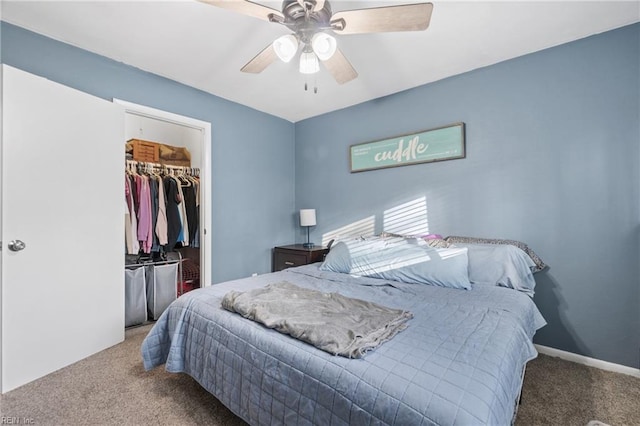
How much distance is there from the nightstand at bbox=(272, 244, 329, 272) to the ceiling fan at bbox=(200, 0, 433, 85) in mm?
2123

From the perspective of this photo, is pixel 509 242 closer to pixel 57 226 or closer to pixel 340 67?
pixel 340 67

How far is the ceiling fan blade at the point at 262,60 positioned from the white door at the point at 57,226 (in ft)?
4.34

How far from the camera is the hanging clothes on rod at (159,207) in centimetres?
297

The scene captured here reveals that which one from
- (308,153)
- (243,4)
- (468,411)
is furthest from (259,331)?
(308,153)

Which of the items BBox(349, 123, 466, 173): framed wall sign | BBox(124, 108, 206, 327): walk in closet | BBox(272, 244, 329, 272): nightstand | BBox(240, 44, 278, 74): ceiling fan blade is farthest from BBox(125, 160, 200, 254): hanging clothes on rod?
BBox(349, 123, 466, 173): framed wall sign

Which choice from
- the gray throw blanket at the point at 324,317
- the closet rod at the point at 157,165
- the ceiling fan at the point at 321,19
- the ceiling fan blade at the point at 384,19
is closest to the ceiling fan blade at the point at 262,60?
the ceiling fan at the point at 321,19

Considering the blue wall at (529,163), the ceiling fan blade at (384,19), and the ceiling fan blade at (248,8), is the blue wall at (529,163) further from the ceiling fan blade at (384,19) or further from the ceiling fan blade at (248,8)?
the ceiling fan blade at (248,8)

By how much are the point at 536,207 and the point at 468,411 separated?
2108 millimetres

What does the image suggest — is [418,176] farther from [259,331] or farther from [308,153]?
[259,331]

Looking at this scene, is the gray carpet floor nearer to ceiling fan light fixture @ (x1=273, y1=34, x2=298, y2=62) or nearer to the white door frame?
the white door frame

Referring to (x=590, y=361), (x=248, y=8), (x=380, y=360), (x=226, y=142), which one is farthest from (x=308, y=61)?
(x=590, y=361)

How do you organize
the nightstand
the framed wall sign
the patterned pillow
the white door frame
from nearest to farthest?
the patterned pillow < the framed wall sign < the white door frame < the nightstand

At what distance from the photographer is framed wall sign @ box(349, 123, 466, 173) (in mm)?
2705
